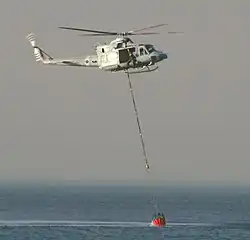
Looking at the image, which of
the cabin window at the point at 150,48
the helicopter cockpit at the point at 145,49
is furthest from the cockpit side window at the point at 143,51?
the cabin window at the point at 150,48

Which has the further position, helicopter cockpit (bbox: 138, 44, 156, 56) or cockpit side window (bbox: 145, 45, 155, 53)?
cockpit side window (bbox: 145, 45, 155, 53)

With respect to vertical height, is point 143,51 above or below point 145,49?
below

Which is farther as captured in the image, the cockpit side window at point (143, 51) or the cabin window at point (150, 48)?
the cabin window at point (150, 48)

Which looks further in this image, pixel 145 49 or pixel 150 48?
pixel 150 48

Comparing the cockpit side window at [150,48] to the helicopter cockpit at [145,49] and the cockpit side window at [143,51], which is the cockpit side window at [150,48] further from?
the cockpit side window at [143,51]

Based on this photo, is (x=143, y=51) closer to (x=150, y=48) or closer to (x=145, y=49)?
(x=145, y=49)

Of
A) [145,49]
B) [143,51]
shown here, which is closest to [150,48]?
[145,49]

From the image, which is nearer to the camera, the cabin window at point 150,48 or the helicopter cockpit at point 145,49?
the helicopter cockpit at point 145,49

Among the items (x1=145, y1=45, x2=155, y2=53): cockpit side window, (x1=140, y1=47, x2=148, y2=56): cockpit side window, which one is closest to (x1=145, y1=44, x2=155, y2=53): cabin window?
(x1=145, y1=45, x2=155, y2=53): cockpit side window

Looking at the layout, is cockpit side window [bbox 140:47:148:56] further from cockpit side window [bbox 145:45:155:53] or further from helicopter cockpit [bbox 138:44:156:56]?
cockpit side window [bbox 145:45:155:53]

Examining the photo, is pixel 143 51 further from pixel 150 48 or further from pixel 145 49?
pixel 150 48

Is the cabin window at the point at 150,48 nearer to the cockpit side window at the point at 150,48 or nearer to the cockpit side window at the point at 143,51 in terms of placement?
the cockpit side window at the point at 150,48

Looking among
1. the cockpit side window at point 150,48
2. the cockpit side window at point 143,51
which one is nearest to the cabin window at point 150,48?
the cockpit side window at point 150,48

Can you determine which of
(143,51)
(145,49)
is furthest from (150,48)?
(143,51)
